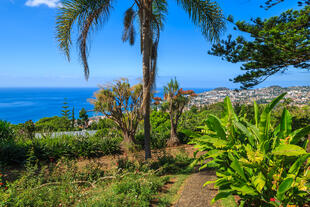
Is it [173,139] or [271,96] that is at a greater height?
[271,96]

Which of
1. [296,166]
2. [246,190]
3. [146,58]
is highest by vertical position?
[146,58]

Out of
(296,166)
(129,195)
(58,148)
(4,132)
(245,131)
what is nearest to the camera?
(296,166)

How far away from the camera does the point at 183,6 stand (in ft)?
17.3

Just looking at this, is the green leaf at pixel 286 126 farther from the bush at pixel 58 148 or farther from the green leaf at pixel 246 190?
the bush at pixel 58 148

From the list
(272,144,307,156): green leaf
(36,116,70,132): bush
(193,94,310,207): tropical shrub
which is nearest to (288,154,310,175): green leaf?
(193,94,310,207): tropical shrub

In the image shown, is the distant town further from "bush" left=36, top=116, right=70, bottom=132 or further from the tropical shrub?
"bush" left=36, top=116, right=70, bottom=132

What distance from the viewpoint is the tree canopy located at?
4.74 meters

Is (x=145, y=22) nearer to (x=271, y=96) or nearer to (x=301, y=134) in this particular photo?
(x=301, y=134)

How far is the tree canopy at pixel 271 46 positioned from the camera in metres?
4.74

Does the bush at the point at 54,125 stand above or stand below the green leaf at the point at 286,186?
below

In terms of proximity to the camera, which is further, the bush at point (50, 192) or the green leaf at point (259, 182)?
the bush at point (50, 192)

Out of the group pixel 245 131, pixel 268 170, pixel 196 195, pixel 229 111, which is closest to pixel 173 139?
pixel 196 195

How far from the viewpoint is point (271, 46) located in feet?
18.2

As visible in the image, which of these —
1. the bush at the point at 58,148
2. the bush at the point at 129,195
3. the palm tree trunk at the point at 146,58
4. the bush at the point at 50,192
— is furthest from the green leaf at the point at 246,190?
the bush at the point at 58,148
